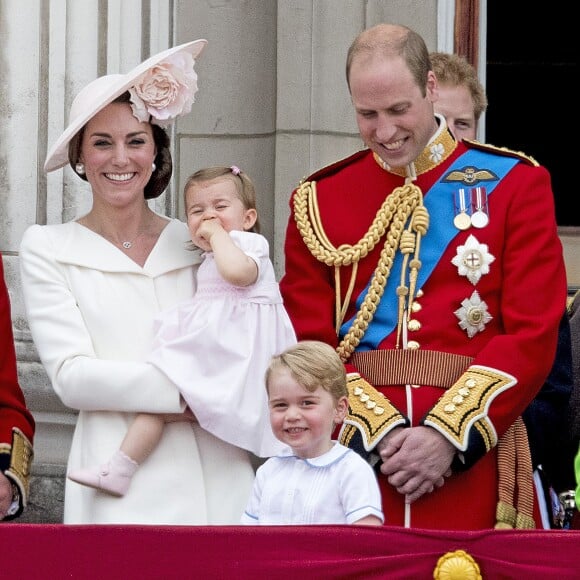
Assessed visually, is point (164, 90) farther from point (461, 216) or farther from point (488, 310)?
point (488, 310)

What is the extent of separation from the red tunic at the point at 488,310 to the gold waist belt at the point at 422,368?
0.7 inches

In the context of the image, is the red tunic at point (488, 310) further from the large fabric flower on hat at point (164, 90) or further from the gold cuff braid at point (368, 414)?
the large fabric flower on hat at point (164, 90)

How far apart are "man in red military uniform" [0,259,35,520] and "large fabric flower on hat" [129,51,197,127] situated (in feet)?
1.74

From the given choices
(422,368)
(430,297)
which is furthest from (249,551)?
(430,297)

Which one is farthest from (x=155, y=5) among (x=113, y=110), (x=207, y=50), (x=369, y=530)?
(x=369, y=530)

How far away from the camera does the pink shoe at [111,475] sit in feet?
13.0

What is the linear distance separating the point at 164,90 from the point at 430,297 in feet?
2.68

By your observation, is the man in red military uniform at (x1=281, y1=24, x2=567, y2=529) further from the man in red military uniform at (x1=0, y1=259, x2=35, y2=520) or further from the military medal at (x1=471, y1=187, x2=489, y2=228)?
the man in red military uniform at (x1=0, y1=259, x2=35, y2=520)

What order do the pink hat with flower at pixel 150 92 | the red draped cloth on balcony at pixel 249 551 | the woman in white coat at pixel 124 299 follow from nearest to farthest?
the red draped cloth on balcony at pixel 249 551 < the woman in white coat at pixel 124 299 < the pink hat with flower at pixel 150 92

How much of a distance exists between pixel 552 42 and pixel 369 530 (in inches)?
157

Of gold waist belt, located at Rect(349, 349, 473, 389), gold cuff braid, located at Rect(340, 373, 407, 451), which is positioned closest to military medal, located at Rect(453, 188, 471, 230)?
gold waist belt, located at Rect(349, 349, 473, 389)

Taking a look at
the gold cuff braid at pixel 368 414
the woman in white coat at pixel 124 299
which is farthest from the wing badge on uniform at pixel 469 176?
the woman in white coat at pixel 124 299

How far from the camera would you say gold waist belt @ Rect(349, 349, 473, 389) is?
13.1ft

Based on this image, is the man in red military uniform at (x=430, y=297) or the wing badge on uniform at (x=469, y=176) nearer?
the man in red military uniform at (x=430, y=297)
